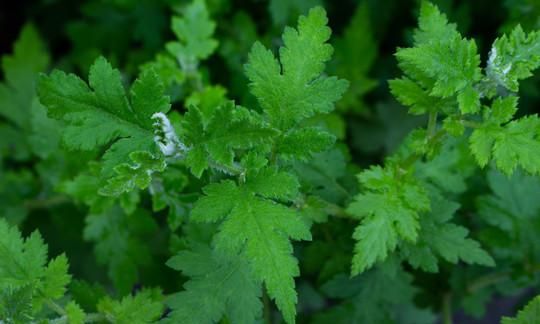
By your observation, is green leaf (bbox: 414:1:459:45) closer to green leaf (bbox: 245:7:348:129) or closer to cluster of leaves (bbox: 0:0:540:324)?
cluster of leaves (bbox: 0:0:540:324)

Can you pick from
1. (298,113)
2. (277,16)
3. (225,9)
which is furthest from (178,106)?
(298,113)

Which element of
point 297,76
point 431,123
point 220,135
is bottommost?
point 220,135

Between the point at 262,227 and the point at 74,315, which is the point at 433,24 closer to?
the point at 262,227

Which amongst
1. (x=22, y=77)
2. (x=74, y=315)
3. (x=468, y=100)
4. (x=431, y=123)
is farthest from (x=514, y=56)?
(x=22, y=77)

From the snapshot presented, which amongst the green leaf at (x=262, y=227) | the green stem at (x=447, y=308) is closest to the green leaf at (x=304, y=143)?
the green leaf at (x=262, y=227)

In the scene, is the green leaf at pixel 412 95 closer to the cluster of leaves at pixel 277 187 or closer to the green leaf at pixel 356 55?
the cluster of leaves at pixel 277 187

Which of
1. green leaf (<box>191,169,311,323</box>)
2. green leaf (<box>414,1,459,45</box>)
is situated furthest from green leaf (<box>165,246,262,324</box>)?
green leaf (<box>414,1,459,45</box>)
